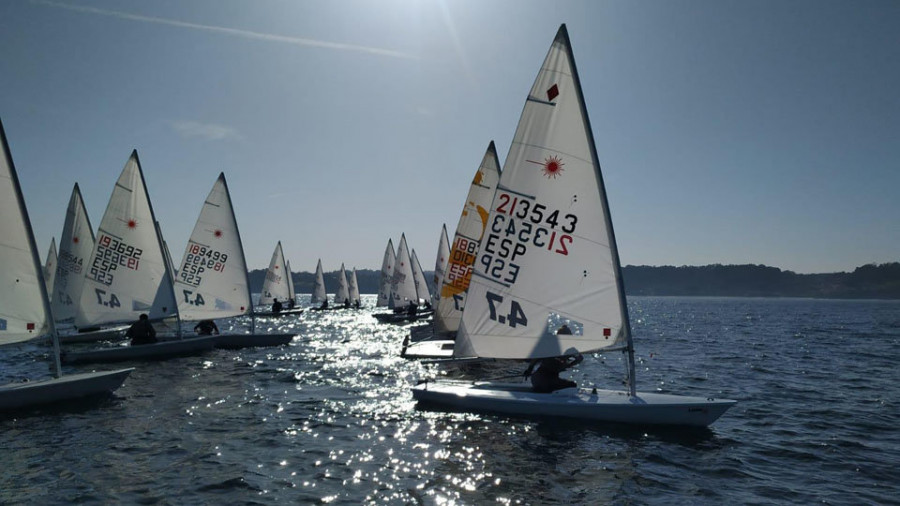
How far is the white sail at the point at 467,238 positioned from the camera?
22.5 meters

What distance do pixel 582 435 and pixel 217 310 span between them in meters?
21.4

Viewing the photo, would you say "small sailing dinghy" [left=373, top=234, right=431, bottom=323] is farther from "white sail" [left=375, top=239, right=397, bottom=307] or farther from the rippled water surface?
the rippled water surface

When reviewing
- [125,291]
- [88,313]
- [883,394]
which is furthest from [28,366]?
[883,394]

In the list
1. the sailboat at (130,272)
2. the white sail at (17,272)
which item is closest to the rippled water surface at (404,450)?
the white sail at (17,272)

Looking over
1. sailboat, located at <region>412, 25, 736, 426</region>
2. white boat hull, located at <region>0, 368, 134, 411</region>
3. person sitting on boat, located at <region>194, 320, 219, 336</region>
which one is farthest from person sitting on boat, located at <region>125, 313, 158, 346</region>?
sailboat, located at <region>412, 25, 736, 426</region>

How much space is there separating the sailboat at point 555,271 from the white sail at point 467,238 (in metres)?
8.50

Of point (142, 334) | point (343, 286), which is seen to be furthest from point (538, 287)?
point (343, 286)

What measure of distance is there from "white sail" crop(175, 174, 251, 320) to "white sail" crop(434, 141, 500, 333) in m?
10.9

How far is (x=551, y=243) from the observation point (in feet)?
43.0

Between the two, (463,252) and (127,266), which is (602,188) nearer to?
(463,252)

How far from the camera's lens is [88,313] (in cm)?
2355

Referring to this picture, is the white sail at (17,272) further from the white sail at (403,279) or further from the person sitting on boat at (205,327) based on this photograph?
the white sail at (403,279)

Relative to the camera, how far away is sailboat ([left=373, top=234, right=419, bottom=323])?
5056cm

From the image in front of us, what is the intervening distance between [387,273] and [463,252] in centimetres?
3772
